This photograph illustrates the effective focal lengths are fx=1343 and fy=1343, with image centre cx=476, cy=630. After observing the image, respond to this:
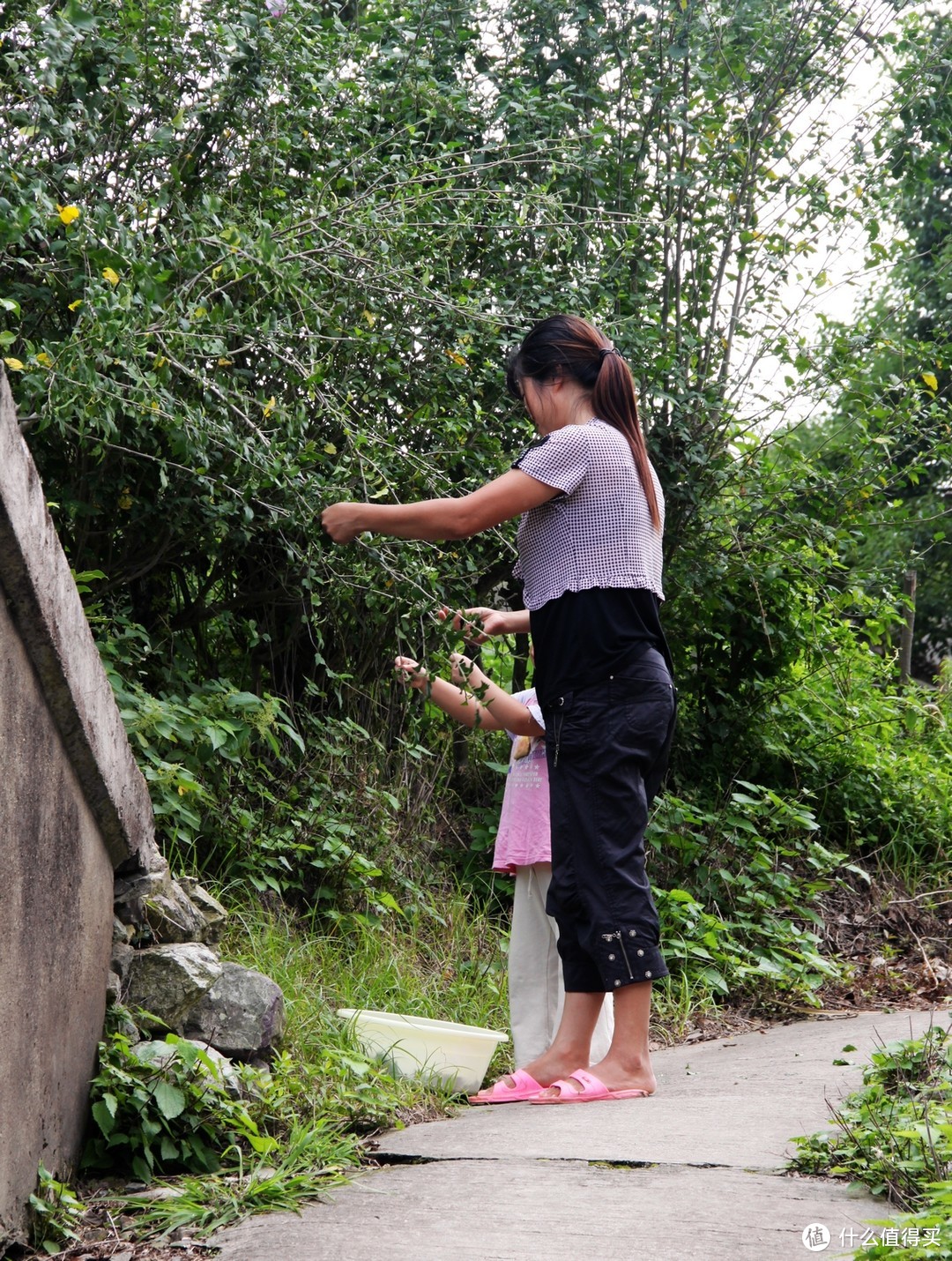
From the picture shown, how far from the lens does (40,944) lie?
241 cm

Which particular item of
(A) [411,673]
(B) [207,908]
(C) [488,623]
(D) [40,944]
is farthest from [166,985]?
(C) [488,623]

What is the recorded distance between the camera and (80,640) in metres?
2.60

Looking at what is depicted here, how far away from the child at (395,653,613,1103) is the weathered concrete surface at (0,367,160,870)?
1.08 metres

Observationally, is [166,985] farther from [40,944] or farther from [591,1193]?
[591,1193]

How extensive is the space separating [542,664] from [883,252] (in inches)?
138

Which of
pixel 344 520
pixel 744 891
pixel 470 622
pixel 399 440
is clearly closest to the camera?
pixel 344 520

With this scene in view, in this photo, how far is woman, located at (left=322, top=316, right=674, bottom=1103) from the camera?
3.36m

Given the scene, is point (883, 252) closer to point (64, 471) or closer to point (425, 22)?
point (425, 22)

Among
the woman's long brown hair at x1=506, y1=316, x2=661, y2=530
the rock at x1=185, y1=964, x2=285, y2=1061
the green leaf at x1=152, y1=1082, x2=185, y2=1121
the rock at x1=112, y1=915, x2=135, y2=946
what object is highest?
the woman's long brown hair at x1=506, y1=316, x2=661, y2=530

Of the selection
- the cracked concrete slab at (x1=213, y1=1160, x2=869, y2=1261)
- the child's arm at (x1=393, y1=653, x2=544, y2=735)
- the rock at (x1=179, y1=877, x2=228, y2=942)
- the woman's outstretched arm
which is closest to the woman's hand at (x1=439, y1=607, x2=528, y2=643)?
the child's arm at (x1=393, y1=653, x2=544, y2=735)
